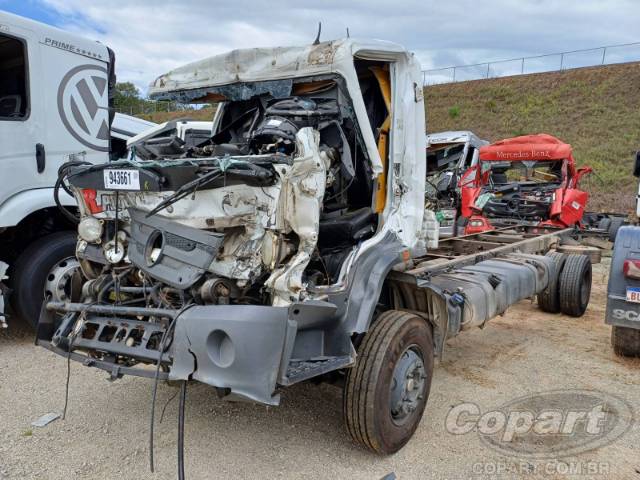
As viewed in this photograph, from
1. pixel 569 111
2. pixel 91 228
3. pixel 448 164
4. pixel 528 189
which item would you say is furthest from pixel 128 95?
pixel 91 228

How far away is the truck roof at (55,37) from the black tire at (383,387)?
15.0 feet

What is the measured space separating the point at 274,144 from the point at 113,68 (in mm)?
4044

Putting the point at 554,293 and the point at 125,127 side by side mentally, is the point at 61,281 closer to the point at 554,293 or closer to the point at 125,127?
the point at 125,127

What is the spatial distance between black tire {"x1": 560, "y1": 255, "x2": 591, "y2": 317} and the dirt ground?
1.19 meters

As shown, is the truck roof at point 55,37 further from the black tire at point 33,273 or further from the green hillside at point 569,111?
the green hillside at point 569,111

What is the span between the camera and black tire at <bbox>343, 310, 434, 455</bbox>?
3.20 meters

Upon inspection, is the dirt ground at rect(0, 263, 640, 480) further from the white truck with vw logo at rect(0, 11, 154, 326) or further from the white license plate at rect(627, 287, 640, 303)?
the white truck with vw logo at rect(0, 11, 154, 326)

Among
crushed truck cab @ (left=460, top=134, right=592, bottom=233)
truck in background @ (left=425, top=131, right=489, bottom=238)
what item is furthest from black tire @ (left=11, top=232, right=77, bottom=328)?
truck in background @ (left=425, top=131, right=489, bottom=238)

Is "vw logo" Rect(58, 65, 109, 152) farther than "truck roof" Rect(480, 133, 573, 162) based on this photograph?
No

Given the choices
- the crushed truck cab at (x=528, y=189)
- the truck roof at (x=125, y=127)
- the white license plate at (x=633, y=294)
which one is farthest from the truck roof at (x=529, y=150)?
the truck roof at (x=125, y=127)

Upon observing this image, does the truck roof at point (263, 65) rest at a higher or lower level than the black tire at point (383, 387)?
higher

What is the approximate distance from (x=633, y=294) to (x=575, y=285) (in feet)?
6.44

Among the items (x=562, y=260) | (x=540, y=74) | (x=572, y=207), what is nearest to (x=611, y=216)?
(x=572, y=207)

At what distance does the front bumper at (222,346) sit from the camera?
2623 mm
